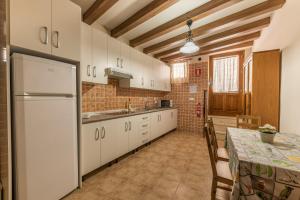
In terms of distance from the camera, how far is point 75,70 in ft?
5.98

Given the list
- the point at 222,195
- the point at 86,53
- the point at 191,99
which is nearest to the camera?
the point at 222,195

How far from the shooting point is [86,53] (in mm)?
2270

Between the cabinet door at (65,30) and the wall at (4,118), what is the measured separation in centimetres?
38

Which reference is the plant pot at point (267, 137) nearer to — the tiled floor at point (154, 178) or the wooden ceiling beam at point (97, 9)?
the tiled floor at point (154, 178)

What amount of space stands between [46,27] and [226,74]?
4.45 meters

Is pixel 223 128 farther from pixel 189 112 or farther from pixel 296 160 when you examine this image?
pixel 296 160

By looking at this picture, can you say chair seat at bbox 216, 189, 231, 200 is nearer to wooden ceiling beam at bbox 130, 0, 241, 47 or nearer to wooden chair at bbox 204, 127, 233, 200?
wooden chair at bbox 204, 127, 233, 200

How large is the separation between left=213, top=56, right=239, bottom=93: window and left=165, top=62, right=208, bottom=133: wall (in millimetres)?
294

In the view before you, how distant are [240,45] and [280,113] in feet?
6.35

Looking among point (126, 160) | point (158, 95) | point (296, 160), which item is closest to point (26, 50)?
point (126, 160)

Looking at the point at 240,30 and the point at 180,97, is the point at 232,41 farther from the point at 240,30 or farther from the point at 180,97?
the point at 180,97

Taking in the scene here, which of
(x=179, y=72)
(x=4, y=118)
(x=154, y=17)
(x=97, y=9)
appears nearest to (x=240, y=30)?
(x=154, y=17)

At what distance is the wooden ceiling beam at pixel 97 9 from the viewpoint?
6.77 ft

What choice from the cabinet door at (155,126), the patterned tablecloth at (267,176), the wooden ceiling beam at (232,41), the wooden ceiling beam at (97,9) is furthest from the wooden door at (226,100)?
the wooden ceiling beam at (97,9)
